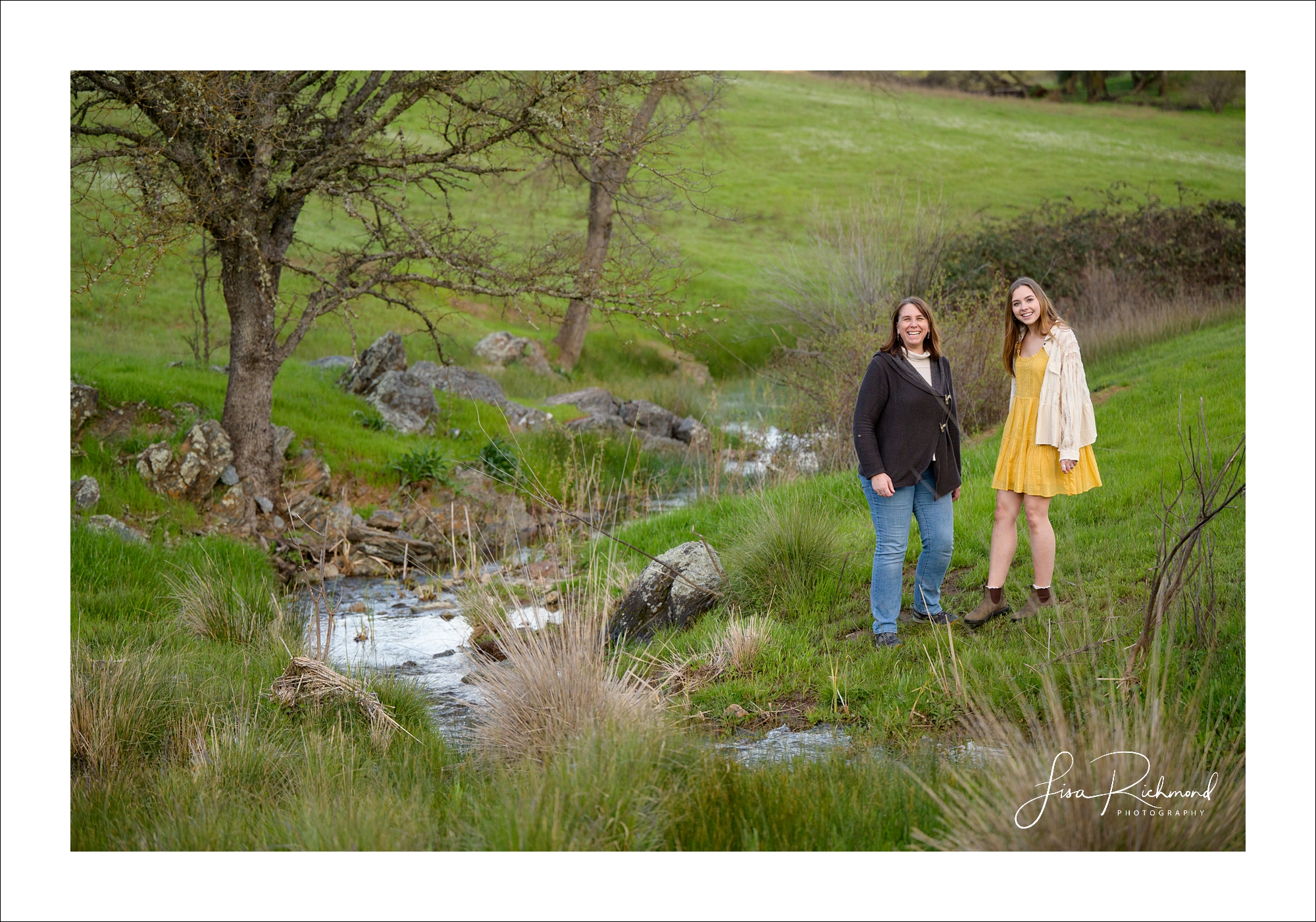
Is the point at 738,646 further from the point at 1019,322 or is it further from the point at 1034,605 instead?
the point at 1019,322

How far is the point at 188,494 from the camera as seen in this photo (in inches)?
350

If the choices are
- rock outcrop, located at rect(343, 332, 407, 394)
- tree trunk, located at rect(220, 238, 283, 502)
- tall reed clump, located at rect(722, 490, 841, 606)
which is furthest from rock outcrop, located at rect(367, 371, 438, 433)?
tall reed clump, located at rect(722, 490, 841, 606)

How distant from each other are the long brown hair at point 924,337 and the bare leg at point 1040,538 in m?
0.93

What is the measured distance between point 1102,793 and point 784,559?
10.2 ft

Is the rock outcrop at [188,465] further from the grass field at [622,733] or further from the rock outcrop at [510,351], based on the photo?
the rock outcrop at [510,351]

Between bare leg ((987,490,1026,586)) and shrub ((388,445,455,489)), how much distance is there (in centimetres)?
664

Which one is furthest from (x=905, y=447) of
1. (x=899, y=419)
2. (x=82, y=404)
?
(x=82, y=404)

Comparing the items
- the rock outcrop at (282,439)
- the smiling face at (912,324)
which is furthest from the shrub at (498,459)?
the smiling face at (912,324)

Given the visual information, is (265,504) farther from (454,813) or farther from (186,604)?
(454,813)

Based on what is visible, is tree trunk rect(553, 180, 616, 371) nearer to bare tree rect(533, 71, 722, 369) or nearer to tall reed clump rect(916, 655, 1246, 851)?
bare tree rect(533, 71, 722, 369)

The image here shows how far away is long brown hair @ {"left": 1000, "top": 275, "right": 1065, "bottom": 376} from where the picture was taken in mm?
4840

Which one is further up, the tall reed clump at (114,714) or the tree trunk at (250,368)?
the tree trunk at (250,368)

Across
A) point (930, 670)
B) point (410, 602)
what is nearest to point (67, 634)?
point (410, 602)

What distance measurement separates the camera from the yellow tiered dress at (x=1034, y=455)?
16.0ft
